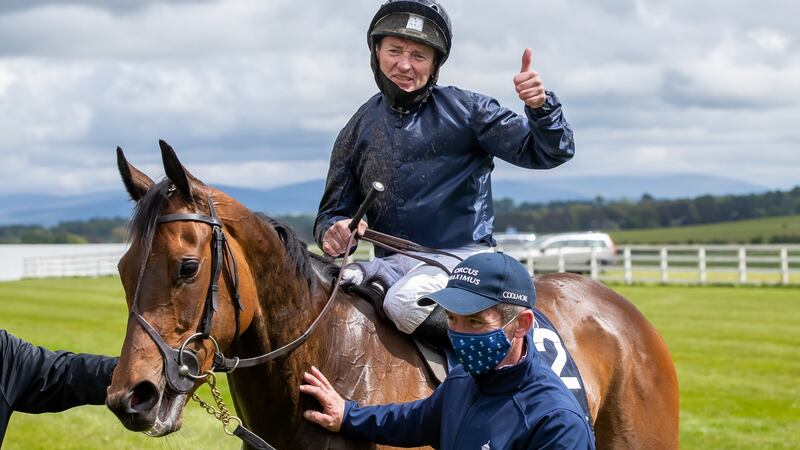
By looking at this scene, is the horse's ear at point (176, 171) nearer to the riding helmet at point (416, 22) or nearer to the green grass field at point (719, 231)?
the riding helmet at point (416, 22)

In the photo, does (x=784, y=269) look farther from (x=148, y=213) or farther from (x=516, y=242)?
(x=148, y=213)

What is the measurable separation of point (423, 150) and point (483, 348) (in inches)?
58.3

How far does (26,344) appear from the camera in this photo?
4.43 m

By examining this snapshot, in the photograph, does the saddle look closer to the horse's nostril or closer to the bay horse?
the bay horse

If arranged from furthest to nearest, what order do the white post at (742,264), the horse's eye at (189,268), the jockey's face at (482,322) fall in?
the white post at (742,264)
the horse's eye at (189,268)
the jockey's face at (482,322)

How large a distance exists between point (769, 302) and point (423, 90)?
20.9 metres

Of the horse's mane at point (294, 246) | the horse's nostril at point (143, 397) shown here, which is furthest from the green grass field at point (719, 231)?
the horse's nostril at point (143, 397)

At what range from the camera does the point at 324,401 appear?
157 inches

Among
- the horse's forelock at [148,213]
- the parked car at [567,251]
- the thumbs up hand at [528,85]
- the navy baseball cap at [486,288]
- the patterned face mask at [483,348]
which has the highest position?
the thumbs up hand at [528,85]

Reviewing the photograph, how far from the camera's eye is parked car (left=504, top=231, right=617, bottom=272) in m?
36.0

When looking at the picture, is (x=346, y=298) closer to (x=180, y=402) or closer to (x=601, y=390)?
(x=180, y=402)

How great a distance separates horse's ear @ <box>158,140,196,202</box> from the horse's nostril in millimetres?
702

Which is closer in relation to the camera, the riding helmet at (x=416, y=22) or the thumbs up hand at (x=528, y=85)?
the thumbs up hand at (x=528, y=85)

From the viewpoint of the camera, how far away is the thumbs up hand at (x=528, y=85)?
13.3ft
